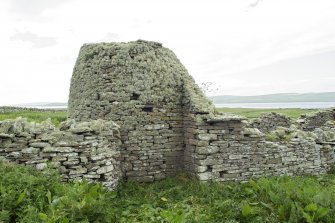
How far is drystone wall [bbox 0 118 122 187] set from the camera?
886 cm

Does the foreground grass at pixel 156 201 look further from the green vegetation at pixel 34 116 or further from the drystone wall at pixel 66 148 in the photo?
the green vegetation at pixel 34 116

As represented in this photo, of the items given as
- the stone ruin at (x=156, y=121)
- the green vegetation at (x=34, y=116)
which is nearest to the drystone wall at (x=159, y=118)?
the stone ruin at (x=156, y=121)

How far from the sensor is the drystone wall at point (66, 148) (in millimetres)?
8859

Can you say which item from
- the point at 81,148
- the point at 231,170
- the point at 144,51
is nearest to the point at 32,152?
the point at 81,148

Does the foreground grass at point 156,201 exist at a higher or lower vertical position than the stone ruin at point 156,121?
lower

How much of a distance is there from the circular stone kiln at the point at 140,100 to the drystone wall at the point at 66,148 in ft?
3.43

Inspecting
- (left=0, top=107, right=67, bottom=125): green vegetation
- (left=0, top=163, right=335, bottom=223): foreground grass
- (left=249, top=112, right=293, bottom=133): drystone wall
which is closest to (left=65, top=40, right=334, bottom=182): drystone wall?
(left=0, top=163, right=335, bottom=223): foreground grass

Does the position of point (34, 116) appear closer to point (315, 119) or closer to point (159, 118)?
point (159, 118)

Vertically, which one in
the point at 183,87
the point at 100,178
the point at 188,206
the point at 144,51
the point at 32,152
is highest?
the point at 144,51

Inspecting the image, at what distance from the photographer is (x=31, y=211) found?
6.23 m

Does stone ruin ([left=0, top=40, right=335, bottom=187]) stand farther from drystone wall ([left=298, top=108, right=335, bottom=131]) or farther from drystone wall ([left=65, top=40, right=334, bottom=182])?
drystone wall ([left=298, top=108, right=335, bottom=131])

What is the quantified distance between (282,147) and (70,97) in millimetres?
→ 8036

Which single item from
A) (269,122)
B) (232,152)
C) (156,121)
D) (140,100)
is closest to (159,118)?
(156,121)

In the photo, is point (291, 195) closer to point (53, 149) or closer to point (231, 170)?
point (231, 170)
